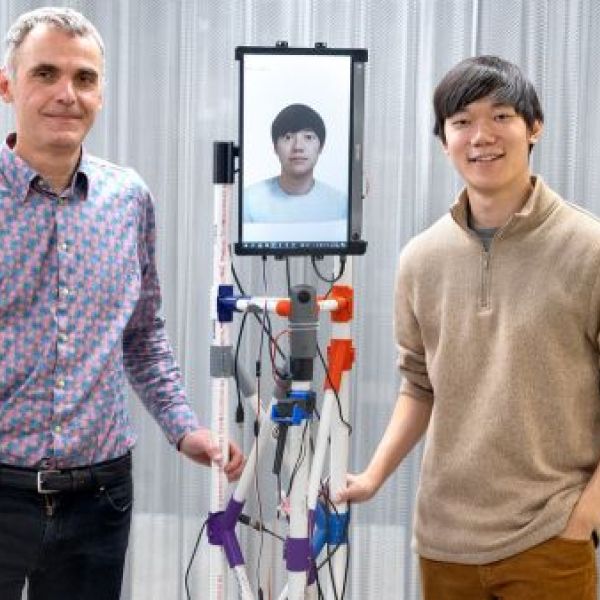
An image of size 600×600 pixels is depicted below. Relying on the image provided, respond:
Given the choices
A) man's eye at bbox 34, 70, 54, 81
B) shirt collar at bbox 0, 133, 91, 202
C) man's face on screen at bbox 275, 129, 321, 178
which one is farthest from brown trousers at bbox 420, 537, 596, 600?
man's eye at bbox 34, 70, 54, 81

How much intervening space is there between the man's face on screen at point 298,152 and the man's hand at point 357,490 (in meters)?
0.62

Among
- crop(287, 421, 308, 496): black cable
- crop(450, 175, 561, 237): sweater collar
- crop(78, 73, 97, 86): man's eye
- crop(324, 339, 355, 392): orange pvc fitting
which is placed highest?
crop(78, 73, 97, 86): man's eye

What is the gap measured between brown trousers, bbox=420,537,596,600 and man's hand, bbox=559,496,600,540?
0.04 ft

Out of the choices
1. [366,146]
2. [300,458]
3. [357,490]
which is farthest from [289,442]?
[366,146]

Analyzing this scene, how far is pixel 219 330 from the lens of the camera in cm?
216

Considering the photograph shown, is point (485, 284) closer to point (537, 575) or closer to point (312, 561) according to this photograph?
point (537, 575)

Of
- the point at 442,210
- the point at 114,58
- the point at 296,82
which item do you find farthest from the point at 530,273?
the point at 114,58

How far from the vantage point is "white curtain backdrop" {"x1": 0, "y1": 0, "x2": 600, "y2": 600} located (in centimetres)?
278

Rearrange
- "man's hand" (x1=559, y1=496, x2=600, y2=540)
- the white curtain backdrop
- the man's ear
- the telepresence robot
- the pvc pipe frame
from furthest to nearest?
1. the white curtain backdrop
2. the pvc pipe frame
3. the telepresence robot
4. the man's ear
5. "man's hand" (x1=559, y1=496, x2=600, y2=540)

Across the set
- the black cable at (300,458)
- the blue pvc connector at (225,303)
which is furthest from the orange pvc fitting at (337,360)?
the blue pvc connector at (225,303)

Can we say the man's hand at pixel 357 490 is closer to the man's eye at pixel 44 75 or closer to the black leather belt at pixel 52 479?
the black leather belt at pixel 52 479

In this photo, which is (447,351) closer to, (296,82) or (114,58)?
(296,82)

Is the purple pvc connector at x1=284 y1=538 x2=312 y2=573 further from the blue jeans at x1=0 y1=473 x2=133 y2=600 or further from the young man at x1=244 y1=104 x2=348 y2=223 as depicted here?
the young man at x1=244 y1=104 x2=348 y2=223

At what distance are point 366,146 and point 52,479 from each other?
146 centimetres
